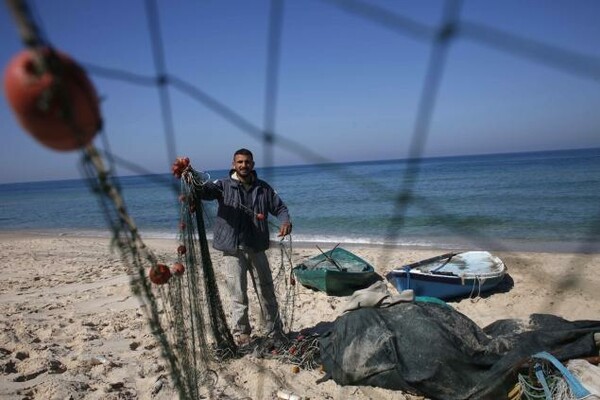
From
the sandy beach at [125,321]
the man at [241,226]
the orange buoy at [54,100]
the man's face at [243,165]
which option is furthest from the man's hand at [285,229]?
A: the orange buoy at [54,100]

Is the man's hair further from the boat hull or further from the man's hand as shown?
the boat hull

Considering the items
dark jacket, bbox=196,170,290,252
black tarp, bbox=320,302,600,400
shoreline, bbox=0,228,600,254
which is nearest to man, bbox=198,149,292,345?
dark jacket, bbox=196,170,290,252

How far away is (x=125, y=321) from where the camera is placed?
610 centimetres

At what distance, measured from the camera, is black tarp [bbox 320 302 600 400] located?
3.69 metres

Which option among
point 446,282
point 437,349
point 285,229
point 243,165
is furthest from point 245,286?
point 446,282

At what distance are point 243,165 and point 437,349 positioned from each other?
108 inches

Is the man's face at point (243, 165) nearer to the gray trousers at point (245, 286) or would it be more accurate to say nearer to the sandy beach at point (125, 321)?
the gray trousers at point (245, 286)

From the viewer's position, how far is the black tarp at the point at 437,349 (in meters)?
3.69

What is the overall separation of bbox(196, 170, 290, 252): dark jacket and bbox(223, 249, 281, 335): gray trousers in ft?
Answer: 0.44

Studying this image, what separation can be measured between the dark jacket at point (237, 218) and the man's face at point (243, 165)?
115mm

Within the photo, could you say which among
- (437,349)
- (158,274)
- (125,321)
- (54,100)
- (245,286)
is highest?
(54,100)

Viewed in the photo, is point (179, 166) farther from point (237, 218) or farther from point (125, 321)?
point (125, 321)

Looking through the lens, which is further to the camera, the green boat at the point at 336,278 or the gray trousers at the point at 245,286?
the green boat at the point at 336,278

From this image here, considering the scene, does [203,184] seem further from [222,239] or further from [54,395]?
[54,395]
